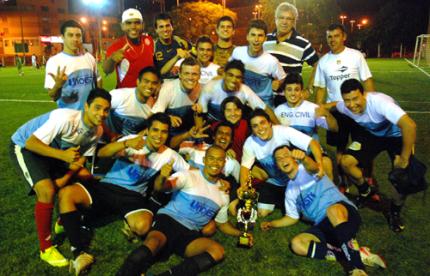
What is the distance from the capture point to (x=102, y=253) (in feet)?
12.6

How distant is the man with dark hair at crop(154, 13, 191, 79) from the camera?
5.84 m

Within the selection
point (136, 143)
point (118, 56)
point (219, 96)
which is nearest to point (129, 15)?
point (118, 56)

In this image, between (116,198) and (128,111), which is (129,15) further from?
(116,198)

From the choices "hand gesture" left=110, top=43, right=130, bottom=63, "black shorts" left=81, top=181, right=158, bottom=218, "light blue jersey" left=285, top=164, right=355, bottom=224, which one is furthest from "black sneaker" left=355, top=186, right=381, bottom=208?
"hand gesture" left=110, top=43, right=130, bottom=63

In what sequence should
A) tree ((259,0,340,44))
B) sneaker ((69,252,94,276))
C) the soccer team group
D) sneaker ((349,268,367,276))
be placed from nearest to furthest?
sneaker ((349,268,367,276))
sneaker ((69,252,94,276))
the soccer team group
tree ((259,0,340,44))

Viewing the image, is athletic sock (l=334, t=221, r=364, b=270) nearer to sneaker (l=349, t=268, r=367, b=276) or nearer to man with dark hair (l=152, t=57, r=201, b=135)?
sneaker (l=349, t=268, r=367, b=276)

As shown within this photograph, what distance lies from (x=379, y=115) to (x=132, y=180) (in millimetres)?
2967

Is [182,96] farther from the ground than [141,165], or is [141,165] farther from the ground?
[182,96]

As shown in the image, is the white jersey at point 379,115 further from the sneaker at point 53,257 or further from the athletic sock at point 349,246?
the sneaker at point 53,257

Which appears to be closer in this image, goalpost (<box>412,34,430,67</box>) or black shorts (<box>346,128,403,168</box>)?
black shorts (<box>346,128,403,168</box>)

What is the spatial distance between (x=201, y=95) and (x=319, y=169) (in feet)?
6.26

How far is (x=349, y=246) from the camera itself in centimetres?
338

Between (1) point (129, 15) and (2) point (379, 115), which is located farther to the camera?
(1) point (129, 15)

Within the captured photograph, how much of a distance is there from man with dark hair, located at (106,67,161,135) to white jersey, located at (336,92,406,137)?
2452 mm
